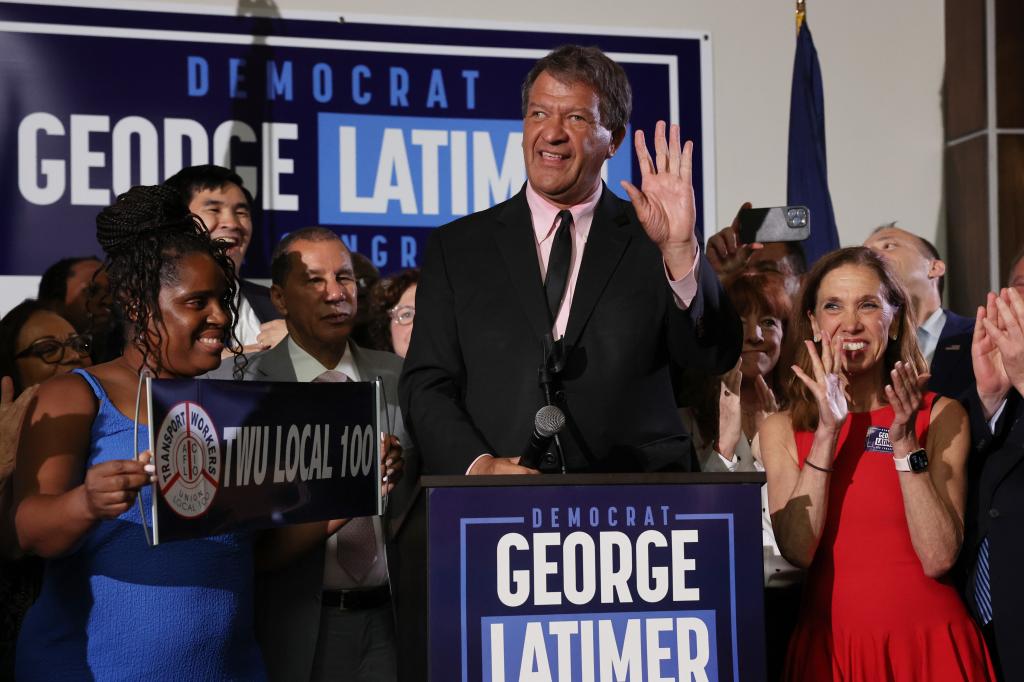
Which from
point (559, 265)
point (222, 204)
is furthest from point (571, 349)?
point (222, 204)

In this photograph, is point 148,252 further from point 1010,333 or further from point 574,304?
point 1010,333

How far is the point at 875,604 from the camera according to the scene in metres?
2.69

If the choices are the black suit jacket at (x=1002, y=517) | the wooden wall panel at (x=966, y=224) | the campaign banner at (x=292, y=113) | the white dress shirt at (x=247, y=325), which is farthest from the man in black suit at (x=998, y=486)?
the wooden wall panel at (x=966, y=224)

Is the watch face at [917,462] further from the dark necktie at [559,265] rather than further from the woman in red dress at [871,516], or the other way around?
the dark necktie at [559,265]

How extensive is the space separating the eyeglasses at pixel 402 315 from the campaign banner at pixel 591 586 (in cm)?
227

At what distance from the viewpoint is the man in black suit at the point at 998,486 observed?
269 centimetres

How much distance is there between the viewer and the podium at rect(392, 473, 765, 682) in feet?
6.52

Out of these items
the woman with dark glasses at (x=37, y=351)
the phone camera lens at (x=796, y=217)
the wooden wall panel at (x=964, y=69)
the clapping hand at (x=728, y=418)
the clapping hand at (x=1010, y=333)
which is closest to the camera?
the clapping hand at (x=1010, y=333)

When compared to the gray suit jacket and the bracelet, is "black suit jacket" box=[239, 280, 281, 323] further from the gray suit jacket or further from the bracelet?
the bracelet

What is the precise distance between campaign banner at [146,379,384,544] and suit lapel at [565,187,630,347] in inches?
17.9

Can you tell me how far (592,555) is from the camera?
2.04 metres

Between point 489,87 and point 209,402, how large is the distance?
11.8ft

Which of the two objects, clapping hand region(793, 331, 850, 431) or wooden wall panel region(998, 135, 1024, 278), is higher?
wooden wall panel region(998, 135, 1024, 278)

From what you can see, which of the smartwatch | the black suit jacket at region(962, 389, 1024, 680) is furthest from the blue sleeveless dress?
the black suit jacket at region(962, 389, 1024, 680)
